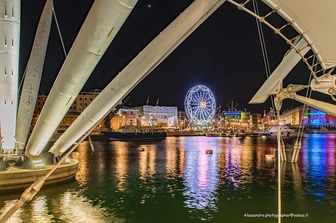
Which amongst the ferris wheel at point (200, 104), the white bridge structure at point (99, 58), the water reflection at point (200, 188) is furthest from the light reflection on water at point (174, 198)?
the ferris wheel at point (200, 104)

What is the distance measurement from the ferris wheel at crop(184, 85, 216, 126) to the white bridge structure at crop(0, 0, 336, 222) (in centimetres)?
10469

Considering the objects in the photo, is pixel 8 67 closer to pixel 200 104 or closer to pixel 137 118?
pixel 200 104

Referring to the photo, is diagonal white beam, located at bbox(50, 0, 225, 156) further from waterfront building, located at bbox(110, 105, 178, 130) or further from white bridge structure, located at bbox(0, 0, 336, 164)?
waterfront building, located at bbox(110, 105, 178, 130)

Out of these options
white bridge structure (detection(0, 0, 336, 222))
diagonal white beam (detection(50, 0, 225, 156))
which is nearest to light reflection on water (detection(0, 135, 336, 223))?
white bridge structure (detection(0, 0, 336, 222))

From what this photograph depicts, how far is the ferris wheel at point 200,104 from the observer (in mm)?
134875

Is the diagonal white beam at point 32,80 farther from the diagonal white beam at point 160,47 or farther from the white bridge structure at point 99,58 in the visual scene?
the diagonal white beam at point 160,47

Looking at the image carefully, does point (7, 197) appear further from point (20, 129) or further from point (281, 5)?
point (281, 5)

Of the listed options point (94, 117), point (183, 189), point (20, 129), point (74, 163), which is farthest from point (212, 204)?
point (20, 129)

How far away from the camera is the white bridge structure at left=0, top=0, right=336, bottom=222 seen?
41.1ft

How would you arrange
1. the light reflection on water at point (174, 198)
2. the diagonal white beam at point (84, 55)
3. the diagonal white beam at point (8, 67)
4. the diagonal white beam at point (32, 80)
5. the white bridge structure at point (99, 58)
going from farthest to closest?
the diagonal white beam at point (32, 80)
the diagonal white beam at point (8, 67)
the light reflection on water at point (174, 198)
the diagonal white beam at point (84, 55)
the white bridge structure at point (99, 58)

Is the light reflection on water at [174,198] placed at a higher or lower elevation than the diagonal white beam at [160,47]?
lower

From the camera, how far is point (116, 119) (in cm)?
17038

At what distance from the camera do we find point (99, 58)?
18.5 m

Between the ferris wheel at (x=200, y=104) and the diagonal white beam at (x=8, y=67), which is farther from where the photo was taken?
the ferris wheel at (x=200, y=104)
